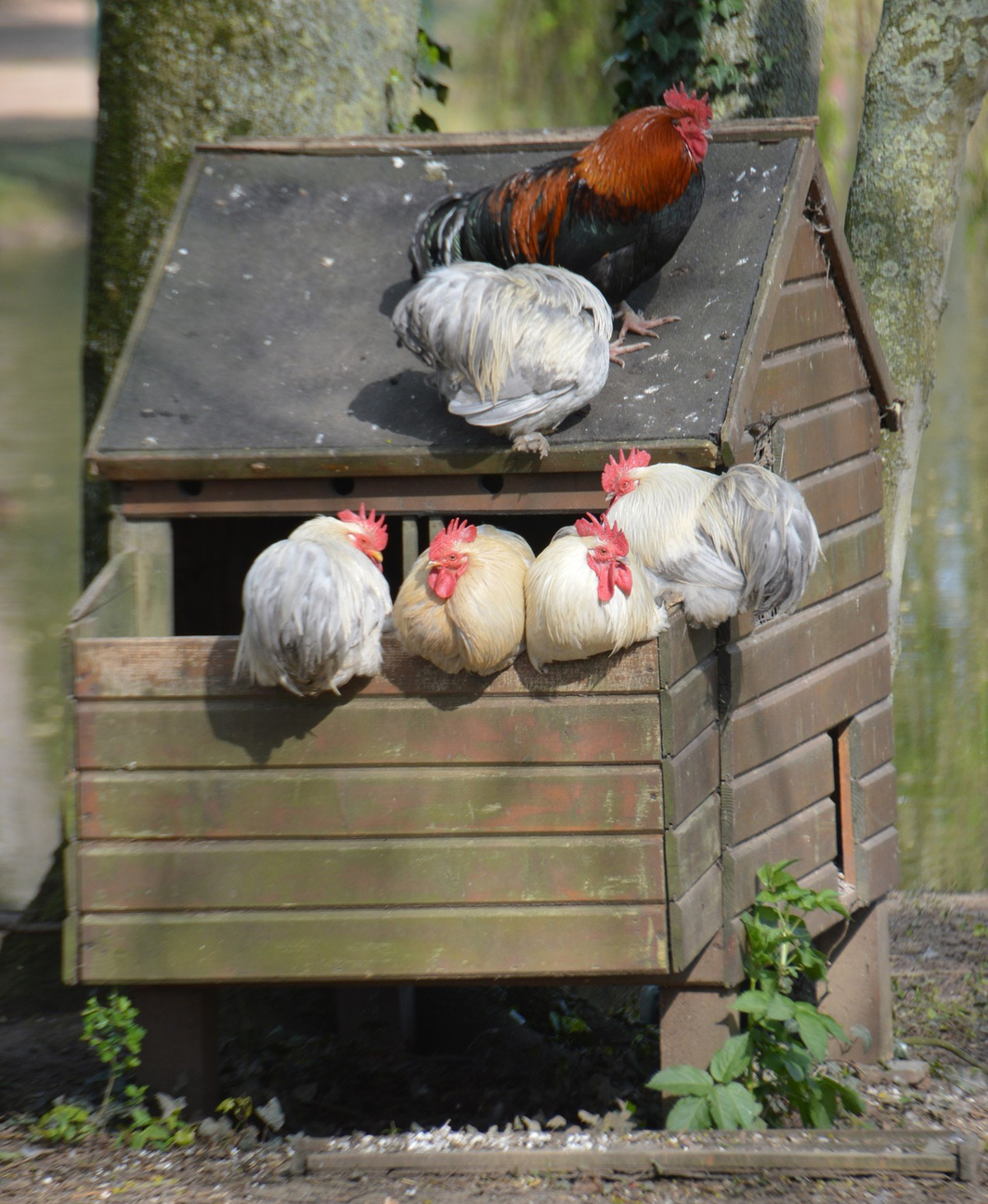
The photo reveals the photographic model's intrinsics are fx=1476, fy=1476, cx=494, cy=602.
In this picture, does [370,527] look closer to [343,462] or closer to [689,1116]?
[343,462]

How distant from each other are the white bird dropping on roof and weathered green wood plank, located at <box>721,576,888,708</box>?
735 mm

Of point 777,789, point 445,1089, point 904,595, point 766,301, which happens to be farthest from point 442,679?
point 904,595

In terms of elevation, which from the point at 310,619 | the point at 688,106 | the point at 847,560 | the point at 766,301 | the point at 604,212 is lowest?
the point at 310,619

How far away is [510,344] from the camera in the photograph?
3.45m

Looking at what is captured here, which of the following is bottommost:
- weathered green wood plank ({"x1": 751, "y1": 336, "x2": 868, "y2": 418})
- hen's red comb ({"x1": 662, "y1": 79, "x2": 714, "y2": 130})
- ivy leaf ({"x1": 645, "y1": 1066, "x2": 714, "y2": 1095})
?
ivy leaf ({"x1": 645, "y1": 1066, "x2": 714, "y2": 1095})

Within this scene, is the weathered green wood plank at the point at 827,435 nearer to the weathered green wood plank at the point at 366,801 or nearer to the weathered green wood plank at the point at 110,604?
the weathered green wood plank at the point at 366,801

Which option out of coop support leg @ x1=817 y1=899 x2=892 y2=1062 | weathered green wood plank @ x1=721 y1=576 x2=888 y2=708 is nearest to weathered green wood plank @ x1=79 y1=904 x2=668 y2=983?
weathered green wood plank @ x1=721 y1=576 x2=888 y2=708

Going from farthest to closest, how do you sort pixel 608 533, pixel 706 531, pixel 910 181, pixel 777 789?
pixel 910 181
pixel 777 789
pixel 706 531
pixel 608 533

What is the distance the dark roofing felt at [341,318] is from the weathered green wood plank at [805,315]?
0.15 meters

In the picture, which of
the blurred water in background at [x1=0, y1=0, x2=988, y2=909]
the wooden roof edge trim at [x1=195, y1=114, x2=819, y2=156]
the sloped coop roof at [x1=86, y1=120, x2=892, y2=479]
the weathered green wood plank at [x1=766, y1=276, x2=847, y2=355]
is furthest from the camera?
the blurred water in background at [x1=0, y1=0, x2=988, y2=909]

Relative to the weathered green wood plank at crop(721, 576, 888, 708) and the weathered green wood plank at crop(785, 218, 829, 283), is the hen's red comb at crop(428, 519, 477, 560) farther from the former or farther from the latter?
the weathered green wood plank at crop(785, 218, 829, 283)

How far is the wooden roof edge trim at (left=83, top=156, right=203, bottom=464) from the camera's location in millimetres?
3666

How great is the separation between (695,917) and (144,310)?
7.06 feet

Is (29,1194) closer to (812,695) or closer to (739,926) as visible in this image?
(739,926)
